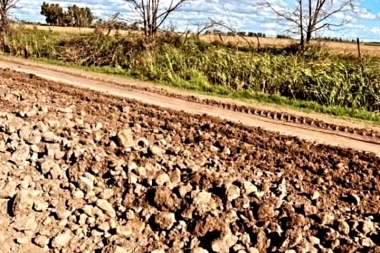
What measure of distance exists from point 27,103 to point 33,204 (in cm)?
337

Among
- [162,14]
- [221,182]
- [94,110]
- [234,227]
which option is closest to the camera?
[234,227]

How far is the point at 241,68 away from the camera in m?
16.7

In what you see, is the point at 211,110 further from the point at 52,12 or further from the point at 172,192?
the point at 52,12

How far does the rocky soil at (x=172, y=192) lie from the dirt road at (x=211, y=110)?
177cm

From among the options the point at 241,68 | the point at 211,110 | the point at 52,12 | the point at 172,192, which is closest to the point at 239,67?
the point at 241,68

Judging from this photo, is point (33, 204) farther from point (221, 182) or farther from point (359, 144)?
point (359, 144)

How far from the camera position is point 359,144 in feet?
33.1

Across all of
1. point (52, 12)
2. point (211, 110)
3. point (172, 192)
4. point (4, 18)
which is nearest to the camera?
point (172, 192)

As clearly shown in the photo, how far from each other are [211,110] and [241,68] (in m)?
4.35

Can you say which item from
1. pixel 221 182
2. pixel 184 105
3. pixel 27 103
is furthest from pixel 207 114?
pixel 221 182

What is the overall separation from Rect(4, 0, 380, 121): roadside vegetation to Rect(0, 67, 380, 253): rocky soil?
596 centimetres

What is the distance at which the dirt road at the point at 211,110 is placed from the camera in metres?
10.4

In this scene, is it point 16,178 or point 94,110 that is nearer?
point 16,178

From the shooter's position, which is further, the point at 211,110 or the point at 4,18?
the point at 4,18
